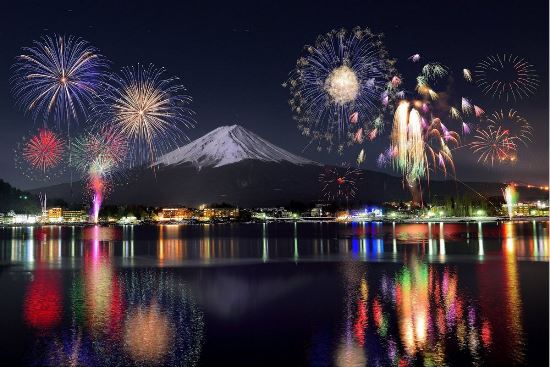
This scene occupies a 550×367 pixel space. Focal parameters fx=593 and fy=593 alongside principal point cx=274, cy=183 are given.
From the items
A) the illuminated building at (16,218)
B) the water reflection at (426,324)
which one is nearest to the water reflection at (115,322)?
the water reflection at (426,324)

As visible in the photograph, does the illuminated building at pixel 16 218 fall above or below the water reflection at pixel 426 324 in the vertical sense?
above

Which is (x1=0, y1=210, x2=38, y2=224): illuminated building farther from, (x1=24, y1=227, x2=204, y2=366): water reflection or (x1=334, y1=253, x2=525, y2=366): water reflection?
(x1=334, y1=253, x2=525, y2=366): water reflection

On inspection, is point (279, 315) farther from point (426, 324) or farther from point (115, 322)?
point (115, 322)

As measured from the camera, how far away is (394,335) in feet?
60.2

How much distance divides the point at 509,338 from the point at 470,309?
4.70 meters

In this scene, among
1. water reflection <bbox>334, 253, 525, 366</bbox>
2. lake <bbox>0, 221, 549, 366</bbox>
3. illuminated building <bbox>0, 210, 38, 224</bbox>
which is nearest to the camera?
water reflection <bbox>334, 253, 525, 366</bbox>

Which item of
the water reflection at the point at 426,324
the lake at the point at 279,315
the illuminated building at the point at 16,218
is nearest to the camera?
the water reflection at the point at 426,324

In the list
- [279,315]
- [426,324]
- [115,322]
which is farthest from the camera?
[279,315]

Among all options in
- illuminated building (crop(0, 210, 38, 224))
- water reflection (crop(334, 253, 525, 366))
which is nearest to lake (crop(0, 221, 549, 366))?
water reflection (crop(334, 253, 525, 366))

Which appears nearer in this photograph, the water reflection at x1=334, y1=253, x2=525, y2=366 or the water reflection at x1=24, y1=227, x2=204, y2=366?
the water reflection at x1=334, y1=253, x2=525, y2=366

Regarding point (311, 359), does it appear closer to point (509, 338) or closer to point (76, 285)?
point (509, 338)

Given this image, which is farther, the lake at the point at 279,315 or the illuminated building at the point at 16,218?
the illuminated building at the point at 16,218

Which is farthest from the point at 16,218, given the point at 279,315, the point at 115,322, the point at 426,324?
the point at 426,324

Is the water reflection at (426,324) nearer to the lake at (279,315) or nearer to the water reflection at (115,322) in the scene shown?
the lake at (279,315)
